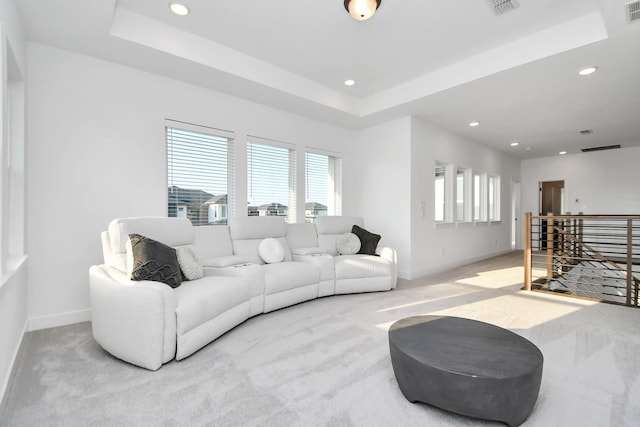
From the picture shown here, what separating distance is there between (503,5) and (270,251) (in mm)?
3357

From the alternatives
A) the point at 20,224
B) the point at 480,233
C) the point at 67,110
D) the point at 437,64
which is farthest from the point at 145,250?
the point at 480,233

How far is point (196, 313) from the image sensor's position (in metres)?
2.24

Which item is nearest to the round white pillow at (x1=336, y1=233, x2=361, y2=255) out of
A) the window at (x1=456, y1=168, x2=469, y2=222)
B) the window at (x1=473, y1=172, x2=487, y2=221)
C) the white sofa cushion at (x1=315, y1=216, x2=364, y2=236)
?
the white sofa cushion at (x1=315, y1=216, x2=364, y2=236)

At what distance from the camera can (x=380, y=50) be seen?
3445 millimetres

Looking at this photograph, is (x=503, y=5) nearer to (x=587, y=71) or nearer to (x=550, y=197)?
(x=587, y=71)

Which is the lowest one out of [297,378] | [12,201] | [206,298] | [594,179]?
[297,378]

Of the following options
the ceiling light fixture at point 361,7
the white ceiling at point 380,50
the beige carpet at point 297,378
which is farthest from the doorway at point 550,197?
the ceiling light fixture at point 361,7

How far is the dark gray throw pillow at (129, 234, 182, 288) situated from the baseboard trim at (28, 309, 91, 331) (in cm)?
123

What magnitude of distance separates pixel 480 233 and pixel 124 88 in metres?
6.94

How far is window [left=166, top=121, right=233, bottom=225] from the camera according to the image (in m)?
3.68

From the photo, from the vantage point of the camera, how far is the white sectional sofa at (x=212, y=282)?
2.07 m

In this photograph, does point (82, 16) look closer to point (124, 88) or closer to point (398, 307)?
point (124, 88)

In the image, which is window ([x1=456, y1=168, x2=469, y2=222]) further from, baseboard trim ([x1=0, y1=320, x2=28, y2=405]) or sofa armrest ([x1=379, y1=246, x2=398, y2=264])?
baseboard trim ([x1=0, y1=320, x2=28, y2=405])

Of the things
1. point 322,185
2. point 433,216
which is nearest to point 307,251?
point 322,185
